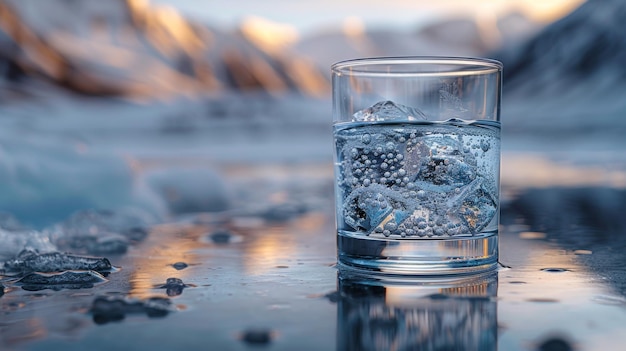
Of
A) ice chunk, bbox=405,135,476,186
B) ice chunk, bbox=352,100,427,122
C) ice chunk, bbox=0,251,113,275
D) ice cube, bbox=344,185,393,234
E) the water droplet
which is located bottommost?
ice chunk, bbox=0,251,113,275

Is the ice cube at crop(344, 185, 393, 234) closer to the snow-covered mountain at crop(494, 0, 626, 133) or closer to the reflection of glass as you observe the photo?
the reflection of glass

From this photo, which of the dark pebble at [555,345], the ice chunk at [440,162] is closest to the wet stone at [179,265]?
the ice chunk at [440,162]

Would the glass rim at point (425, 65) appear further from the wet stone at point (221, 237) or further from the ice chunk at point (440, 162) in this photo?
the wet stone at point (221, 237)

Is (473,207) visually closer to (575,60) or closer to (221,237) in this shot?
(221,237)

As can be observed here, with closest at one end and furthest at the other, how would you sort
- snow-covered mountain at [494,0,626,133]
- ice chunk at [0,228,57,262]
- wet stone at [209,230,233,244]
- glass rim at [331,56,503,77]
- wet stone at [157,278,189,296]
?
wet stone at [157,278,189,296] → glass rim at [331,56,503,77] → ice chunk at [0,228,57,262] → wet stone at [209,230,233,244] → snow-covered mountain at [494,0,626,133]

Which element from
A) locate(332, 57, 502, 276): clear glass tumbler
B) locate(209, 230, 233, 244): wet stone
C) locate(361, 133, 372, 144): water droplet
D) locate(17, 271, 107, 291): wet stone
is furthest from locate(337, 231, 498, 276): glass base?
locate(209, 230, 233, 244): wet stone

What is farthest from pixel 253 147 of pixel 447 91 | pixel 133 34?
pixel 133 34

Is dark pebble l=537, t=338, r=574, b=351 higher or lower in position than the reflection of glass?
lower
